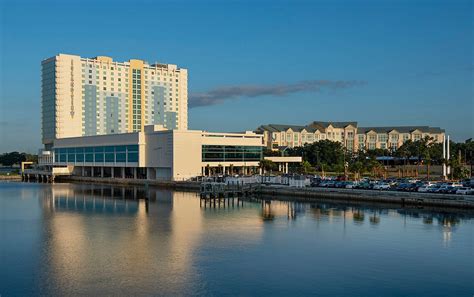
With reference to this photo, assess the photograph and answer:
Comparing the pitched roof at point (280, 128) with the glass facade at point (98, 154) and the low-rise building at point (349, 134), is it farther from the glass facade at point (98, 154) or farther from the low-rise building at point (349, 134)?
the glass facade at point (98, 154)

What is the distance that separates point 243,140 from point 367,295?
5963 centimetres

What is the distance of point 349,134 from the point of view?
129125mm

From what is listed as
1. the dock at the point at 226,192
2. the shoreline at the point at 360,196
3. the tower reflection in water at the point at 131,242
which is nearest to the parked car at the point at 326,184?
the shoreline at the point at 360,196

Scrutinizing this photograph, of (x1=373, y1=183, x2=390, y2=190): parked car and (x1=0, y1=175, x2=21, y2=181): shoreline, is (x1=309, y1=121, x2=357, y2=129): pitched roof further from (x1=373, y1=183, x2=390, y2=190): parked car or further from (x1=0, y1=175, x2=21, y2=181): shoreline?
(x1=373, y1=183, x2=390, y2=190): parked car

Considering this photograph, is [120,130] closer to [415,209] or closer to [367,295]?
[415,209]

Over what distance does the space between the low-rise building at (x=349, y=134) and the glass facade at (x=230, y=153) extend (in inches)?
1638

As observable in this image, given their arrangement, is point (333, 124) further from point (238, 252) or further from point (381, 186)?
point (238, 252)

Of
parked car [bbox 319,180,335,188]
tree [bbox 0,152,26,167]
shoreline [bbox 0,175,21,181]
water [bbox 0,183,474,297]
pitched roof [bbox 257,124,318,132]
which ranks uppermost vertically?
pitched roof [bbox 257,124,318,132]

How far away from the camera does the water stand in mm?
18438

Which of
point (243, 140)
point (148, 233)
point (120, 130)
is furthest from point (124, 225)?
point (120, 130)

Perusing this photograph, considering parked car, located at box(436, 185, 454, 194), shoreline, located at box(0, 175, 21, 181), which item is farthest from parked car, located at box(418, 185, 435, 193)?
shoreline, located at box(0, 175, 21, 181)

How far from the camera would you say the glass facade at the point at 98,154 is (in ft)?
243

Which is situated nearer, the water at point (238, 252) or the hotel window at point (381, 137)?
the water at point (238, 252)

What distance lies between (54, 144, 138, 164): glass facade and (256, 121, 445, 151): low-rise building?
157 ft
